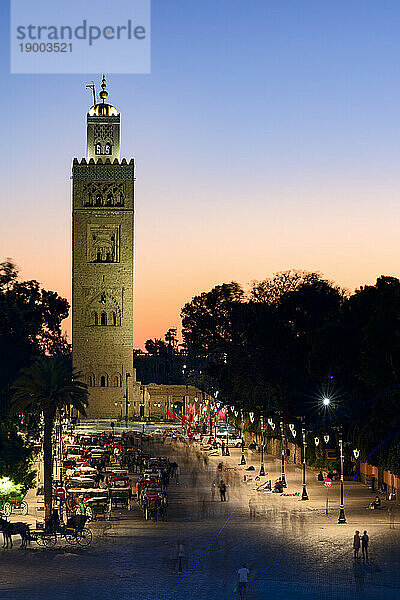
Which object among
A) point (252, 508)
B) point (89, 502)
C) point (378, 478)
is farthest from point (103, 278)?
point (89, 502)

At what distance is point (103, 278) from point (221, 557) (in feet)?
349

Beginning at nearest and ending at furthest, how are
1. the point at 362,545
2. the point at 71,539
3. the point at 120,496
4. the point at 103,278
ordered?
the point at 362,545 < the point at 71,539 < the point at 120,496 < the point at 103,278

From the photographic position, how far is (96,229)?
461ft

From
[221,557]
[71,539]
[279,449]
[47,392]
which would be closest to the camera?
[221,557]

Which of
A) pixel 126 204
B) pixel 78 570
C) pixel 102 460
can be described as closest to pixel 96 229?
pixel 126 204

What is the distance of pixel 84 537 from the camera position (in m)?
39.0

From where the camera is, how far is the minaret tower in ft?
446

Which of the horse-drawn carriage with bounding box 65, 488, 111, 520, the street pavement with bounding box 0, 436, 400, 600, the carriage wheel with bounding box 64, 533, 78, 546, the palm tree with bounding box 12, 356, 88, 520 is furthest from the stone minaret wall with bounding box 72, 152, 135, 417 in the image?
the carriage wheel with bounding box 64, 533, 78, 546

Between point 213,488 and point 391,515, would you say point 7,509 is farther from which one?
point 391,515

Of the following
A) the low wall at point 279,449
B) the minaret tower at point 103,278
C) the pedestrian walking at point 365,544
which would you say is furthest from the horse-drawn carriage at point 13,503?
the minaret tower at point 103,278

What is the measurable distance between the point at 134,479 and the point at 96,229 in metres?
80.5

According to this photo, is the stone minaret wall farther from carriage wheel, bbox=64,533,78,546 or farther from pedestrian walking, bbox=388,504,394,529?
carriage wheel, bbox=64,533,78,546

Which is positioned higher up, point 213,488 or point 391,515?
point 213,488

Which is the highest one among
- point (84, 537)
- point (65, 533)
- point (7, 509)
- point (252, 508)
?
point (7, 509)
